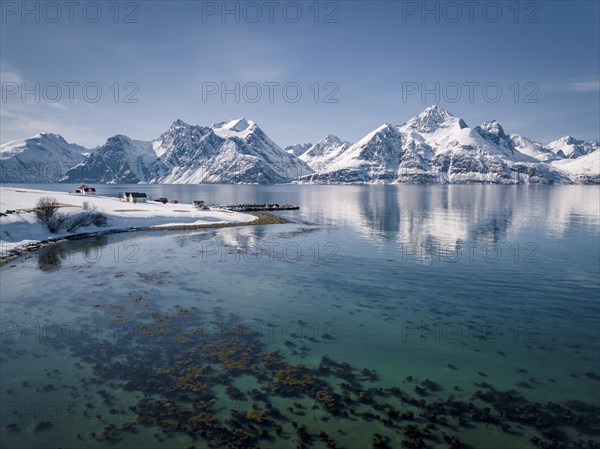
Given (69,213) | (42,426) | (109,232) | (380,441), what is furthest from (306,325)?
(69,213)

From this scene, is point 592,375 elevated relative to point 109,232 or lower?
lower

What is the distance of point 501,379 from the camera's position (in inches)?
802

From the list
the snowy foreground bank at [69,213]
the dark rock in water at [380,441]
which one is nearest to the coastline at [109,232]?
the snowy foreground bank at [69,213]

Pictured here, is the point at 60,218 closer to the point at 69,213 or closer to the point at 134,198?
the point at 69,213

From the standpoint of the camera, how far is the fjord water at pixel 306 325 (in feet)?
55.7

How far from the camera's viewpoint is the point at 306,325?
27719 millimetres

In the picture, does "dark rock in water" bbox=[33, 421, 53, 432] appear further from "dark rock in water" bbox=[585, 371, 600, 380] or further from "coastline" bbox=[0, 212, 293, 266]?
"coastline" bbox=[0, 212, 293, 266]

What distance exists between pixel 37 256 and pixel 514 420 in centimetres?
5828

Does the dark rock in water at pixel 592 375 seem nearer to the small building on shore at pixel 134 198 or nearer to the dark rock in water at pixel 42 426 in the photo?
the dark rock in water at pixel 42 426

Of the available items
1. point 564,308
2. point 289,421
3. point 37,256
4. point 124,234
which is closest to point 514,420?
point 289,421

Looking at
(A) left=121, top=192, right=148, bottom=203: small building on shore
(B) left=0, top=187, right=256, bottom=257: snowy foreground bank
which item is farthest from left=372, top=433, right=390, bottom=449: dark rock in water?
(A) left=121, top=192, right=148, bottom=203: small building on shore

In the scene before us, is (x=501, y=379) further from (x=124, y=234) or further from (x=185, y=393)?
(x=124, y=234)

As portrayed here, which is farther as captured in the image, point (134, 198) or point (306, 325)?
point (134, 198)

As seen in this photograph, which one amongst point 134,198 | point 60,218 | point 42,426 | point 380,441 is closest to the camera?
point 380,441
